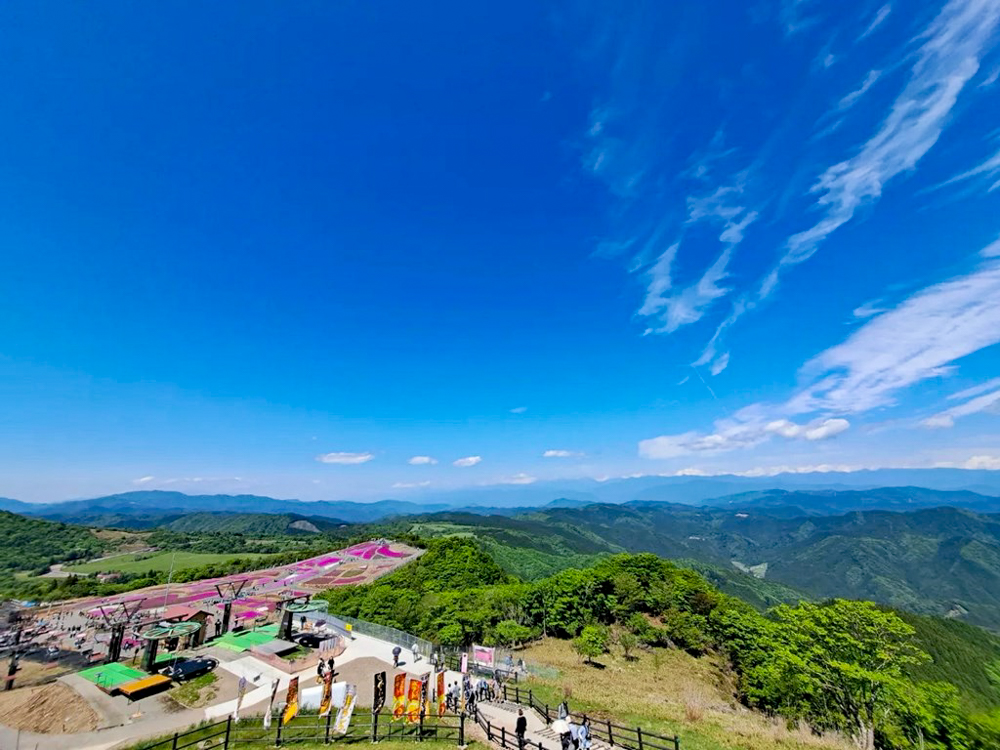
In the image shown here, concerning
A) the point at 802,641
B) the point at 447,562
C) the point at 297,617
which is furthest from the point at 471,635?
the point at 447,562

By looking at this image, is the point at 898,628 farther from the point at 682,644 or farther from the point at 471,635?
the point at 471,635

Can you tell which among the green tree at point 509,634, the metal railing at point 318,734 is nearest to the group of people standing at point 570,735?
the metal railing at point 318,734

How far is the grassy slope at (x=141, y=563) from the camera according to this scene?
343 feet

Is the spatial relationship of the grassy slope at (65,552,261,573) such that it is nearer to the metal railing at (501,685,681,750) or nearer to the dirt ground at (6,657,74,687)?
the dirt ground at (6,657,74,687)

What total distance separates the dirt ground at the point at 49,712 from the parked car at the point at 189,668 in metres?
4.03

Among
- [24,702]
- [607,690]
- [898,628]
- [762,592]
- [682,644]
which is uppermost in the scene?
[898,628]

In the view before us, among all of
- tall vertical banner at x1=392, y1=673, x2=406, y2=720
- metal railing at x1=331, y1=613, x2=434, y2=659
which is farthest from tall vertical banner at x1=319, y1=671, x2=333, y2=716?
metal railing at x1=331, y1=613, x2=434, y2=659

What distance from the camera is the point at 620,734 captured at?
18828 millimetres

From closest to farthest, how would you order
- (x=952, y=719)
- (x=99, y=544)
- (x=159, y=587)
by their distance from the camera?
(x=952, y=719)
(x=159, y=587)
(x=99, y=544)

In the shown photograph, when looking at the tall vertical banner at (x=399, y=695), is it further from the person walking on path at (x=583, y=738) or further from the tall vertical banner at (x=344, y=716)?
the person walking on path at (x=583, y=738)

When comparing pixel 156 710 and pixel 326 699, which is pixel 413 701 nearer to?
pixel 326 699

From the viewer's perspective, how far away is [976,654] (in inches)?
3600

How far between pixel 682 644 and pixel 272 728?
39.3 meters

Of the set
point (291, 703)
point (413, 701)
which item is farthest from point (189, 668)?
point (413, 701)
